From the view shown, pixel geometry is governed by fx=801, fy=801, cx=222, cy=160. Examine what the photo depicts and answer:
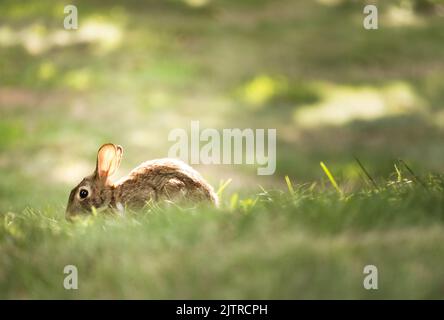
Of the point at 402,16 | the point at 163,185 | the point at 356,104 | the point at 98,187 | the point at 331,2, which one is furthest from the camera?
the point at 331,2

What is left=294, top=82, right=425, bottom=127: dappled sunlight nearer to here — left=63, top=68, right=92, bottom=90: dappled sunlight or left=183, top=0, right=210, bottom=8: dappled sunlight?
left=63, top=68, right=92, bottom=90: dappled sunlight

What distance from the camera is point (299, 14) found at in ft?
89.8

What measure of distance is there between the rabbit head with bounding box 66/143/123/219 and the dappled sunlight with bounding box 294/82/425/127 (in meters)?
12.5

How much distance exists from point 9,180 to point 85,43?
9.34 metres

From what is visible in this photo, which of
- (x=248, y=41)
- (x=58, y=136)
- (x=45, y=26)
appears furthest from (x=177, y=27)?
(x=58, y=136)

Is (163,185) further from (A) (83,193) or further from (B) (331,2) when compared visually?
(B) (331,2)

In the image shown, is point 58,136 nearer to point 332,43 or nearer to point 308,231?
point 332,43

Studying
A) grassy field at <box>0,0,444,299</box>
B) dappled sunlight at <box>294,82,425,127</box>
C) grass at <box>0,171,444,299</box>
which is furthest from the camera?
dappled sunlight at <box>294,82,425,127</box>

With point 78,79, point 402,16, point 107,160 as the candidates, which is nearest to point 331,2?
point 402,16

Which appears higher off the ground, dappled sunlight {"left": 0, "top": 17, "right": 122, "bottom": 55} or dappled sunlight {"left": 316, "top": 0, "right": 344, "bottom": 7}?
dappled sunlight {"left": 316, "top": 0, "right": 344, "bottom": 7}

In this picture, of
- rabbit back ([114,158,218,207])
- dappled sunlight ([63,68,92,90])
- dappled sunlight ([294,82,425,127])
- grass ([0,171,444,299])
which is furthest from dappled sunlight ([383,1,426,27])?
grass ([0,171,444,299])

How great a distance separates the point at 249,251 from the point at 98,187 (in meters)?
2.73

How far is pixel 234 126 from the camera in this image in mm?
17984

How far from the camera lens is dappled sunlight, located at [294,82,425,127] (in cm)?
1950
